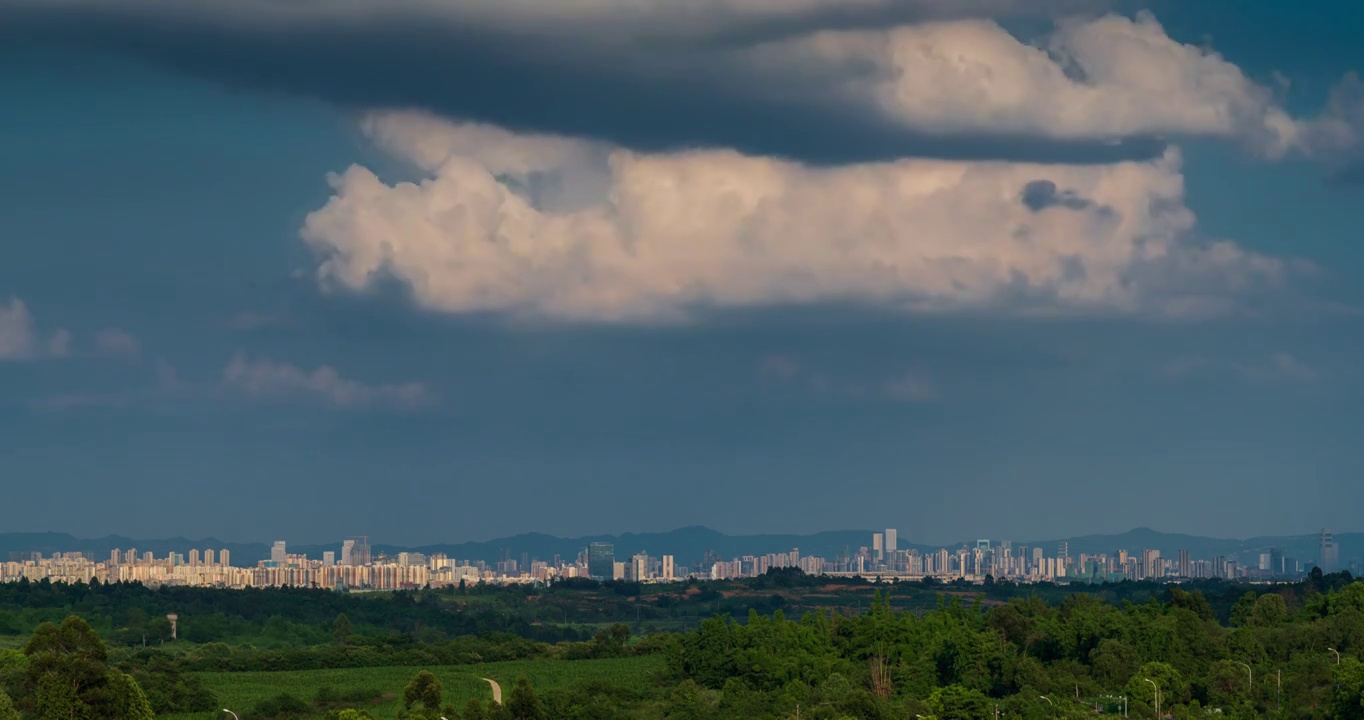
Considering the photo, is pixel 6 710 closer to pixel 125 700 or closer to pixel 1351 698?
pixel 125 700

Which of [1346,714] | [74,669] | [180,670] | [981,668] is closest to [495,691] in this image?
[180,670]

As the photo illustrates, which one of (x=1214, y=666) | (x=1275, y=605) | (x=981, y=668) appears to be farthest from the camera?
(x=1275, y=605)

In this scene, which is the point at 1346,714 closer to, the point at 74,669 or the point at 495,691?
the point at 74,669

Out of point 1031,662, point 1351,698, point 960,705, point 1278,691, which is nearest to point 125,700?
point 960,705

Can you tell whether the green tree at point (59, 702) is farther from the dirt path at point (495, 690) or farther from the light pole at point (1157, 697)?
the light pole at point (1157, 697)

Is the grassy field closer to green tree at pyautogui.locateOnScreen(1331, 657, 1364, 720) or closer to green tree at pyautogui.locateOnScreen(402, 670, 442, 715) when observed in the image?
green tree at pyautogui.locateOnScreen(402, 670, 442, 715)
